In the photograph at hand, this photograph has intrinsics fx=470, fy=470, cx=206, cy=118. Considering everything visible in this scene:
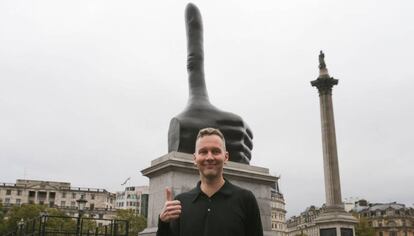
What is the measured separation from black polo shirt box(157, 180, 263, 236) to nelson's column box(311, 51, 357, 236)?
33696 millimetres

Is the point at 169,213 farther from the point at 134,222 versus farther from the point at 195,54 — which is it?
the point at 134,222

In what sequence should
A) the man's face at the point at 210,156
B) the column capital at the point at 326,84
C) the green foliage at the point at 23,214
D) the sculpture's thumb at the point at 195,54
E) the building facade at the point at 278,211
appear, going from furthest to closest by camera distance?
the building facade at the point at 278,211 → the green foliage at the point at 23,214 → the column capital at the point at 326,84 → the sculpture's thumb at the point at 195,54 → the man's face at the point at 210,156

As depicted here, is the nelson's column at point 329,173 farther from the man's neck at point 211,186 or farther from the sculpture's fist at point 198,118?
the man's neck at point 211,186

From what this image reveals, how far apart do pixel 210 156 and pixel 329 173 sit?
3713 centimetres

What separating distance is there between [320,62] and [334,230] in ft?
52.5

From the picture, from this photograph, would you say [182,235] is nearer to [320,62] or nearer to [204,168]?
[204,168]

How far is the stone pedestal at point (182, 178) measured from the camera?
40.1 ft

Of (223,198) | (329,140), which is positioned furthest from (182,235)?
(329,140)

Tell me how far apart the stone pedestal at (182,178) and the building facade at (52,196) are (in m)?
84.7

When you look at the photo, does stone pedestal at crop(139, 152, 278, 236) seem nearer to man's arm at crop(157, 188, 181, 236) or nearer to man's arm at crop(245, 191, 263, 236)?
man's arm at crop(157, 188, 181, 236)

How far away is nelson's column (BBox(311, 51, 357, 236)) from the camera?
35469mm

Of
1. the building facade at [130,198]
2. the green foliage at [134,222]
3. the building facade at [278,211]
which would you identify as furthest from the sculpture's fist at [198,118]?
the building facade at [130,198]

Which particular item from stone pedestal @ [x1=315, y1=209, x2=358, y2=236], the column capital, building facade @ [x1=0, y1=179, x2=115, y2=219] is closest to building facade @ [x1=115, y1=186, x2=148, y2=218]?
building facade @ [x1=0, y1=179, x2=115, y2=219]

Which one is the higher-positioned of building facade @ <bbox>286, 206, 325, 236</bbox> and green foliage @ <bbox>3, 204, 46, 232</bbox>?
building facade @ <bbox>286, 206, 325, 236</bbox>
